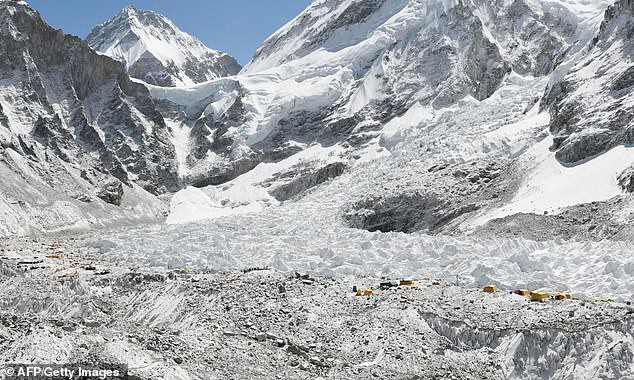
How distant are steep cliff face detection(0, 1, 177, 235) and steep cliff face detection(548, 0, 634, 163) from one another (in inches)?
2228

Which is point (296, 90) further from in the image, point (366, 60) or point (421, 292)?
point (421, 292)

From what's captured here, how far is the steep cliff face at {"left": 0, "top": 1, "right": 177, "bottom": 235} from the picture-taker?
85438 mm

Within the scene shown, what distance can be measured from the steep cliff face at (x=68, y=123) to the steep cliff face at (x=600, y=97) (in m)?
56.6

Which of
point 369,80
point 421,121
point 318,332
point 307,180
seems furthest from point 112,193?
point 318,332

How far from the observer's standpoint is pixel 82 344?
16.1m

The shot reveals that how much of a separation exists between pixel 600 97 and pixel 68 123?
273 feet

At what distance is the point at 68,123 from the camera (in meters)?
109

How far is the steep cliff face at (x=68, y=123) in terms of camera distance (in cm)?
8544

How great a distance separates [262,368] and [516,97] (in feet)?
272

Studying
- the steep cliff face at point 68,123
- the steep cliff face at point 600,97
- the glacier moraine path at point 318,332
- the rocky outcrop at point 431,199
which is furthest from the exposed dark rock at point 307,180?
the glacier moraine path at point 318,332

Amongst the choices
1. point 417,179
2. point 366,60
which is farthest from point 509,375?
point 366,60

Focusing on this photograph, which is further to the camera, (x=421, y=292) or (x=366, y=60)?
(x=366, y=60)

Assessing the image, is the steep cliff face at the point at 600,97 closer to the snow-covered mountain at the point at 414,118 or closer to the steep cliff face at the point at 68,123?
the snow-covered mountain at the point at 414,118

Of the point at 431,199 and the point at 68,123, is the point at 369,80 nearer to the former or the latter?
the point at 68,123
